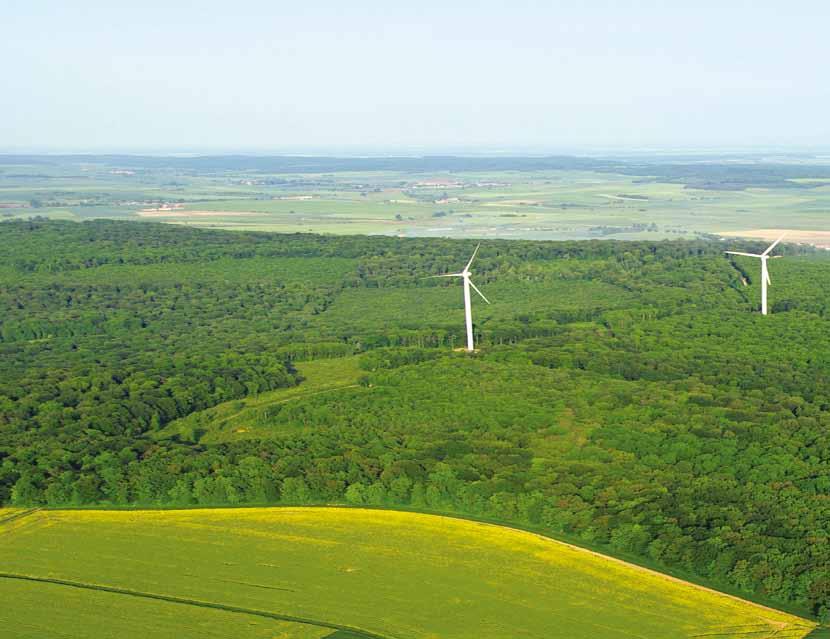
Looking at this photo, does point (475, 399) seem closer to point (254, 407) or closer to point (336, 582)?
point (254, 407)

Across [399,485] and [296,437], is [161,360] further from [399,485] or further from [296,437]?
[399,485]

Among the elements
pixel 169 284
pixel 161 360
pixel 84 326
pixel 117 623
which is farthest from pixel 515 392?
pixel 169 284

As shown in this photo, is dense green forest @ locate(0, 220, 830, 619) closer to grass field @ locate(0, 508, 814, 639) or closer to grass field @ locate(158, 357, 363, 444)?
grass field @ locate(158, 357, 363, 444)

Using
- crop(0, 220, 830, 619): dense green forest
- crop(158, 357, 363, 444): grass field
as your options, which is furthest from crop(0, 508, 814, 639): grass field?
crop(158, 357, 363, 444): grass field

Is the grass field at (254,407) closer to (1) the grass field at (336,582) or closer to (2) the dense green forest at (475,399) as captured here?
(2) the dense green forest at (475,399)

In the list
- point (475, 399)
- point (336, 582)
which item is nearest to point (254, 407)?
point (475, 399)
